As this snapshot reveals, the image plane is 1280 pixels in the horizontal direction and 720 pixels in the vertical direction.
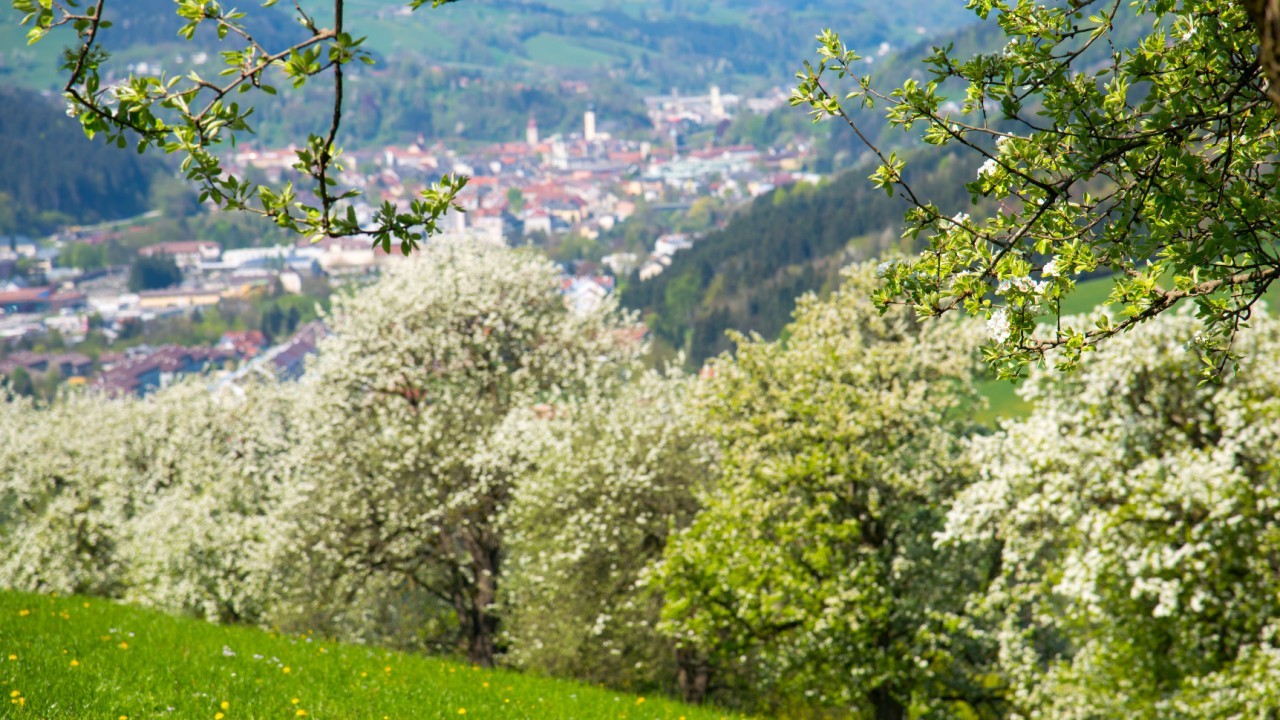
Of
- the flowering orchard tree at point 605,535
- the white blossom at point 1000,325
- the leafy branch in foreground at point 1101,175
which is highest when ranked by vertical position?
the leafy branch in foreground at point 1101,175

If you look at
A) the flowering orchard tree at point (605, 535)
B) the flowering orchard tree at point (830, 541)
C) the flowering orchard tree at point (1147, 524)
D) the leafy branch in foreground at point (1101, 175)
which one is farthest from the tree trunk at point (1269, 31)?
the flowering orchard tree at point (605, 535)

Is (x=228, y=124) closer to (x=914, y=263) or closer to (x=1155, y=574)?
(x=914, y=263)

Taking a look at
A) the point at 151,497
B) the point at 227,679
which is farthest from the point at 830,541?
the point at 151,497

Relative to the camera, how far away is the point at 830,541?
77.4 ft

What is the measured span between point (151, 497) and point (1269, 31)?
46631mm

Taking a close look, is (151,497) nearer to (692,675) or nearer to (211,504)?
(211,504)

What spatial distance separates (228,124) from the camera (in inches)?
231

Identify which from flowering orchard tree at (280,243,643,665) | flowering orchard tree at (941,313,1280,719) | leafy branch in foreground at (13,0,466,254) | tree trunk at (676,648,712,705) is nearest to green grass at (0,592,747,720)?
leafy branch in foreground at (13,0,466,254)

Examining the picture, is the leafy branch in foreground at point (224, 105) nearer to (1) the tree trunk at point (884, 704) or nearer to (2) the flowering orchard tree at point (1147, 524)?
(2) the flowering orchard tree at point (1147, 524)

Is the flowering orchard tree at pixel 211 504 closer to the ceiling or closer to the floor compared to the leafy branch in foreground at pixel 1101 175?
closer to the floor

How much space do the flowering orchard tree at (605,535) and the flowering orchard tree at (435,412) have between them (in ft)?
9.47

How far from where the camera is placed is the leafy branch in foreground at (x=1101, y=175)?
6074 mm

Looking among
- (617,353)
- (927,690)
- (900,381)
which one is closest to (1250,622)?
(927,690)

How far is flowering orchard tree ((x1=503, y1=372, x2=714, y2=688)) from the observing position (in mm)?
24781
